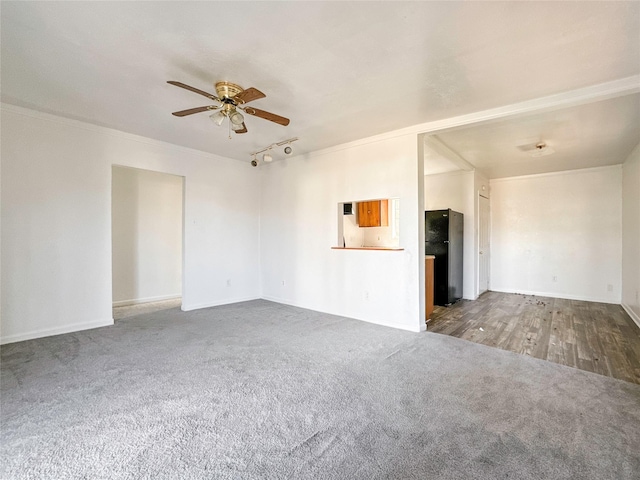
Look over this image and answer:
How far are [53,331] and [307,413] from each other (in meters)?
3.57

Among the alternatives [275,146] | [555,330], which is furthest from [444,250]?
[275,146]

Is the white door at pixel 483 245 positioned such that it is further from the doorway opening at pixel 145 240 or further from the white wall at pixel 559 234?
the doorway opening at pixel 145 240

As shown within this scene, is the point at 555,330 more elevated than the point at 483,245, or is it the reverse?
the point at 483,245

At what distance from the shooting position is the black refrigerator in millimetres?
5227

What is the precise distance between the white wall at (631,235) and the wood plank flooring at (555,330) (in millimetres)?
276

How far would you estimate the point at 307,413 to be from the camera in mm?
1938

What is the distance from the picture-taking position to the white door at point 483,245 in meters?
6.09

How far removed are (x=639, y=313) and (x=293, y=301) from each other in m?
5.06

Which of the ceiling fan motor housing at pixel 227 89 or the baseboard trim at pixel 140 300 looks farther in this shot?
the baseboard trim at pixel 140 300

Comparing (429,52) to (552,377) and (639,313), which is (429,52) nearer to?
(552,377)

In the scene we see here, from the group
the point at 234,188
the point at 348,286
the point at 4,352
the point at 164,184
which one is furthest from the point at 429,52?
the point at 164,184

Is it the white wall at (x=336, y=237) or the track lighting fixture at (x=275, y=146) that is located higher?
the track lighting fixture at (x=275, y=146)

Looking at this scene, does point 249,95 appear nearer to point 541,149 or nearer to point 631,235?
point 541,149

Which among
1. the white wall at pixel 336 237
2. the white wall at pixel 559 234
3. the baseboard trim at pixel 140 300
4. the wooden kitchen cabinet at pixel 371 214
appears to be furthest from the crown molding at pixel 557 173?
the baseboard trim at pixel 140 300
